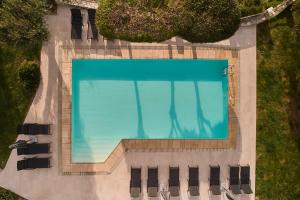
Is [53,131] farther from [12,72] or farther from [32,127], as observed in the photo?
[12,72]

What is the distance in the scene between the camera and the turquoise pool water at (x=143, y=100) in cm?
2414

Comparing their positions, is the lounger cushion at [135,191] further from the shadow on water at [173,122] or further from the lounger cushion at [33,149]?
the lounger cushion at [33,149]

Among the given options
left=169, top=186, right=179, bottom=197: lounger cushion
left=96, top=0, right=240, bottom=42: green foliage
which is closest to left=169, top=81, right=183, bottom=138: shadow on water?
left=169, top=186, right=179, bottom=197: lounger cushion

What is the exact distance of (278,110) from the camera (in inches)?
960

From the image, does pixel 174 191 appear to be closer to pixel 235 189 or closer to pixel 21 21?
pixel 235 189

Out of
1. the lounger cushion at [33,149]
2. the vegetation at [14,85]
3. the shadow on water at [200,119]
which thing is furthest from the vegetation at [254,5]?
the lounger cushion at [33,149]

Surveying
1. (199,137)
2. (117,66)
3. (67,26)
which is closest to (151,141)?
(199,137)

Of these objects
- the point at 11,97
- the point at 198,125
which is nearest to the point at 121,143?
the point at 198,125

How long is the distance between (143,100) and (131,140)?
279 centimetres

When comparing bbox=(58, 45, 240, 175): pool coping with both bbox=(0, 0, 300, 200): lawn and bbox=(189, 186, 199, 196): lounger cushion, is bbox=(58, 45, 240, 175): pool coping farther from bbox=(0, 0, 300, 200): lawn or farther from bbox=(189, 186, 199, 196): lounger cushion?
bbox=(189, 186, 199, 196): lounger cushion

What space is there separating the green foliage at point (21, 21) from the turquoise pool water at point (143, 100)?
376cm

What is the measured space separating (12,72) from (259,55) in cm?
1618

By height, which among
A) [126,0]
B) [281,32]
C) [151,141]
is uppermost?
[126,0]

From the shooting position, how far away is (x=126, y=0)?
21.9m
